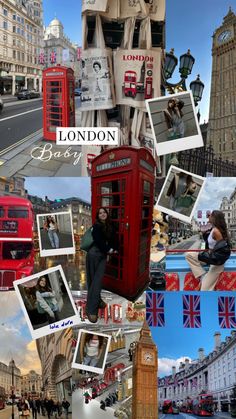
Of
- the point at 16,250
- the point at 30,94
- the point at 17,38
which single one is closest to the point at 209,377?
the point at 16,250

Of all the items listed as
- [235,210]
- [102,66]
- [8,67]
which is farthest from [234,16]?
[8,67]

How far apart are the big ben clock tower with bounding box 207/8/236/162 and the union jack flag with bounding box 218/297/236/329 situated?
121 centimetres

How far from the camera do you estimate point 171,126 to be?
15.9 feet

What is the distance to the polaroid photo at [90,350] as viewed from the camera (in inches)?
196

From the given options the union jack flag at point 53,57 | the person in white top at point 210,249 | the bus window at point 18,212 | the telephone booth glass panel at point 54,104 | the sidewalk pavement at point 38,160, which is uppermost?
the union jack flag at point 53,57

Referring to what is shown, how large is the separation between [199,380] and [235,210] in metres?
1.51

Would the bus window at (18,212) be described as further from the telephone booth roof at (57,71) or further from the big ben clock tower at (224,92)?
the big ben clock tower at (224,92)

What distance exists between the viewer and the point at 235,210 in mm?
4938

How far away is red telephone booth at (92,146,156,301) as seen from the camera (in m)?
4.64

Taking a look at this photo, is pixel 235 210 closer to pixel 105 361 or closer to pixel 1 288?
pixel 105 361

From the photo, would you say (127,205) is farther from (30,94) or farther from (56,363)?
(56,363)

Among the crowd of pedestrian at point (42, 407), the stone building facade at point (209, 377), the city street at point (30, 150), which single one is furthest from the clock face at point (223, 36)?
the crowd of pedestrian at point (42, 407)

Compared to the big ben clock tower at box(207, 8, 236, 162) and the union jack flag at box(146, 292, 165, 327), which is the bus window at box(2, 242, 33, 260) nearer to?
the union jack flag at box(146, 292, 165, 327)

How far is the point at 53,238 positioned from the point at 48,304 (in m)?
0.57
